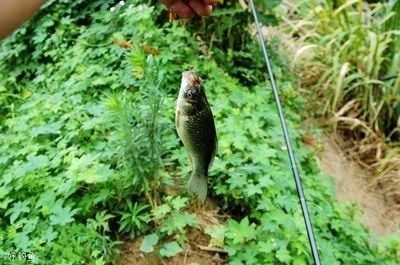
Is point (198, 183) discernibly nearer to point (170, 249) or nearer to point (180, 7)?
point (180, 7)

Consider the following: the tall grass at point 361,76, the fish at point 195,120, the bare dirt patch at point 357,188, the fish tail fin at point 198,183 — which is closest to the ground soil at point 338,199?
the bare dirt patch at point 357,188

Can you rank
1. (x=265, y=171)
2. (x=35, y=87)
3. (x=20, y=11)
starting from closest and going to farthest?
(x=20, y=11), (x=265, y=171), (x=35, y=87)

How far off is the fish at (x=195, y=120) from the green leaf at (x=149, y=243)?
3.18 ft

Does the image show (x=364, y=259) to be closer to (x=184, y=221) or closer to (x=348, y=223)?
(x=348, y=223)

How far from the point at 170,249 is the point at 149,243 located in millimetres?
104

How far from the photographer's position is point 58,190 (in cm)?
278

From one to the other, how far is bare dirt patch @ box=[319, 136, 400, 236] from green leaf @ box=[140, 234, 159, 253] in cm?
193

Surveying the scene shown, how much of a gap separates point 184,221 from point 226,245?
24 cm

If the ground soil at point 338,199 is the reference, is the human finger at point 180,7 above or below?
above

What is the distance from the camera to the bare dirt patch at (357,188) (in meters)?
4.23

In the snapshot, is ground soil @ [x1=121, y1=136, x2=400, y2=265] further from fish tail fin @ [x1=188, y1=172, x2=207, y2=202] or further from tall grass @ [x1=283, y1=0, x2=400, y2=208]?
fish tail fin @ [x1=188, y1=172, x2=207, y2=202]

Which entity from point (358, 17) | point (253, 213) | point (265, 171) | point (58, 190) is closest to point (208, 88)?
point (265, 171)

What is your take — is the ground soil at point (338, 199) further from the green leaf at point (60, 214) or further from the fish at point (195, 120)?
the fish at point (195, 120)

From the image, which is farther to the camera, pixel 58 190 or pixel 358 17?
pixel 358 17
